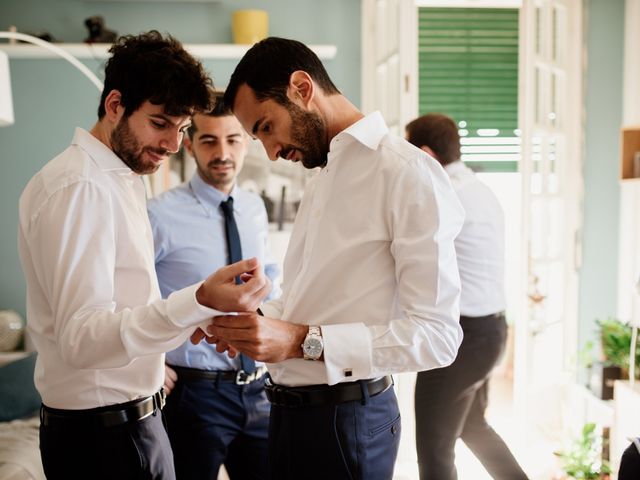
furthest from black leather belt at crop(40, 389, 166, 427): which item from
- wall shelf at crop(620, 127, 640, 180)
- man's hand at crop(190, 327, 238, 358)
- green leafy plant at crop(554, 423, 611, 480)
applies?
wall shelf at crop(620, 127, 640, 180)

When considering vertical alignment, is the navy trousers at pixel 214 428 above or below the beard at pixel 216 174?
below

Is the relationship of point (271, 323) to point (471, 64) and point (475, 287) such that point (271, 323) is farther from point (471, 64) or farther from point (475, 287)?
point (471, 64)

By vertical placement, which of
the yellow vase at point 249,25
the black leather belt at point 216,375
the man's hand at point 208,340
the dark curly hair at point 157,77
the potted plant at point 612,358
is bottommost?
the potted plant at point 612,358

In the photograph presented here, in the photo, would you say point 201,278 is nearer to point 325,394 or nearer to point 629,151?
point 325,394

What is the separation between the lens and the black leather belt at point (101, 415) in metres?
1.41

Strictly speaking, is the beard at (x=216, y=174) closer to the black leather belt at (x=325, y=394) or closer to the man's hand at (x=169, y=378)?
the man's hand at (x=169, y=378)

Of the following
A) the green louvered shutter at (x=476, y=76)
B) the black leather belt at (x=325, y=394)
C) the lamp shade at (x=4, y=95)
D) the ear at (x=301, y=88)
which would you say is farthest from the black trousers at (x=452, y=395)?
the green louvered shutter at (x=476, y=76)

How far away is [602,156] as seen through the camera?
4262 mm

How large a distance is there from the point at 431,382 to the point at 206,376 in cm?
88

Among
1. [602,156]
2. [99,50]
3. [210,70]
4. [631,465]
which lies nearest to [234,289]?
[631,465]

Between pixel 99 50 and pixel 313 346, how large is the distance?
3184 mm

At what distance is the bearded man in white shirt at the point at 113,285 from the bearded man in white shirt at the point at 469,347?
1.29 metres

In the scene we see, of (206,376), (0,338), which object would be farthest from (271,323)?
(0,338)

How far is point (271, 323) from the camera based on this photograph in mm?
1281
